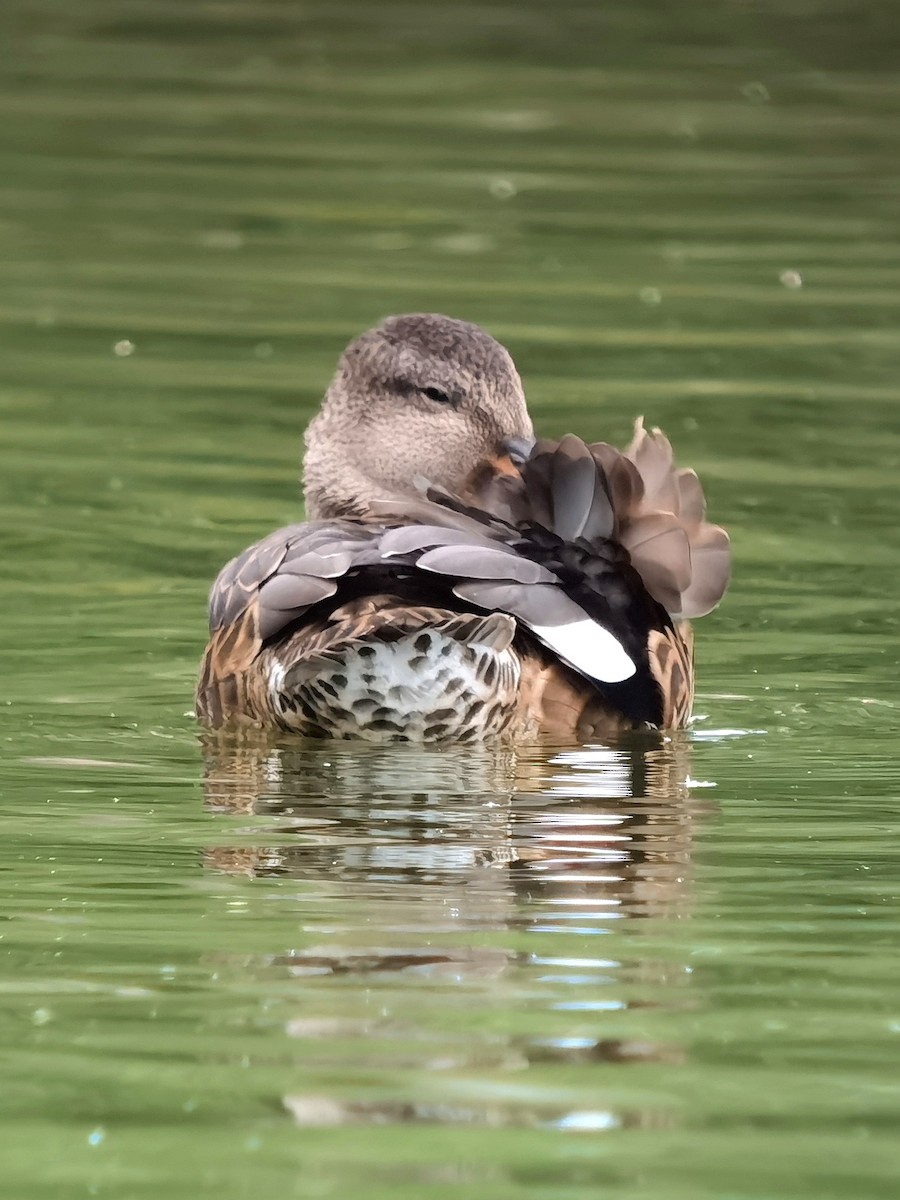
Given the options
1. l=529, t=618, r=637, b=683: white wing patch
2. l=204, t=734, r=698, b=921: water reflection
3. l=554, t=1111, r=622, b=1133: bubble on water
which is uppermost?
l=554, t=1111, r=622, b=1133: bubble on water

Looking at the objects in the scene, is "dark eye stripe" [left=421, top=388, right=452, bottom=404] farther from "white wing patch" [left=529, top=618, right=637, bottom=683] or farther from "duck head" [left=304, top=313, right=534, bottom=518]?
"white wing patch" [left=529, top=618, right=637, bottom=683]

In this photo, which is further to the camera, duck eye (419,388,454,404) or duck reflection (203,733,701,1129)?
duck eye (419,388,454,404)

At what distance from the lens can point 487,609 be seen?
6867 mm

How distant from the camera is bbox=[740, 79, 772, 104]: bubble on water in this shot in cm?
2169

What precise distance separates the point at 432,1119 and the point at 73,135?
15.6 meters

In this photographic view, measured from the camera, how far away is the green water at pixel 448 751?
4281 mm

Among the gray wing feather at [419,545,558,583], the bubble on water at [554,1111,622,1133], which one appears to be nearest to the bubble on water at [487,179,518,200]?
the gray wing feather at [419,545,558,583]

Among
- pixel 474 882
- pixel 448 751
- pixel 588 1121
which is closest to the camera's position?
pixel 588 1121

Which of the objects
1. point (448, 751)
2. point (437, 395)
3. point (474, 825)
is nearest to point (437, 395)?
point (437, 395)

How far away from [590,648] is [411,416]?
4.84 ft

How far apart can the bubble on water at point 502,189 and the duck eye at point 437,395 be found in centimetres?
955

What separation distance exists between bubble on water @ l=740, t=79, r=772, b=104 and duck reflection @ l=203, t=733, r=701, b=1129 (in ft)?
48.7

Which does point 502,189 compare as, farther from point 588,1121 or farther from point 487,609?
point 588,1121

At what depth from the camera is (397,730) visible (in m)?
7.10
